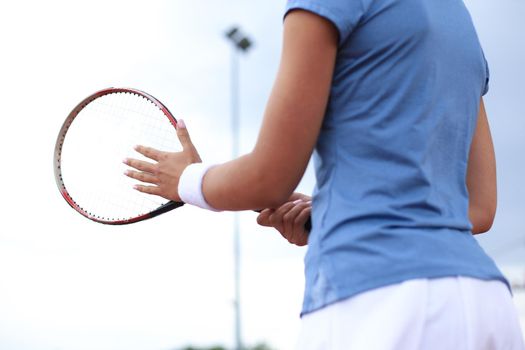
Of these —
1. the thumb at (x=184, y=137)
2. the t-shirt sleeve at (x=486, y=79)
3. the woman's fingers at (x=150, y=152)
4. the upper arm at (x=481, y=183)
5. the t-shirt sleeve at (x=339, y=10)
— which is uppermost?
the t-shirt sleeve at (x=339, y=10)

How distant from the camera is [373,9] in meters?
2.12

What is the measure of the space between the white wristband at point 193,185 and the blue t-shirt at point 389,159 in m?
0.31

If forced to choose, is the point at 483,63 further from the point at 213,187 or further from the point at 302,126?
the point at 213,187

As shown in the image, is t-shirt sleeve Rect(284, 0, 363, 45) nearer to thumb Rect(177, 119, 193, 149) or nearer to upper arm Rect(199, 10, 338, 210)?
upper arm Rect(199, 10, 338, 210)

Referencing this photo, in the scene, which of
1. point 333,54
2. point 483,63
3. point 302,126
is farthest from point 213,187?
point 483,63

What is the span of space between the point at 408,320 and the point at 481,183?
753 mm

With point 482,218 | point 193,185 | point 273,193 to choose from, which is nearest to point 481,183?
point 482,218

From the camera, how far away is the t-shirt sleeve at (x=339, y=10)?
2033 millimetres

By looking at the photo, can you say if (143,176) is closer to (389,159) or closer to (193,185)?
(193,185)

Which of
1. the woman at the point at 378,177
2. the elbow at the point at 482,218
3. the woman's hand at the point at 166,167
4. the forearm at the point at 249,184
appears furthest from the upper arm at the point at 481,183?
the woman's hand at the point at 166,167

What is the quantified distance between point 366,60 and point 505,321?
2.32 ft

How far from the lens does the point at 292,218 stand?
2.68 m

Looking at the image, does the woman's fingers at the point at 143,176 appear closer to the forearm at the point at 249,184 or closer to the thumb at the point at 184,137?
the thumb at the point at 184,137

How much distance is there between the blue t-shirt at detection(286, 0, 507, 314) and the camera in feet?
6.56
